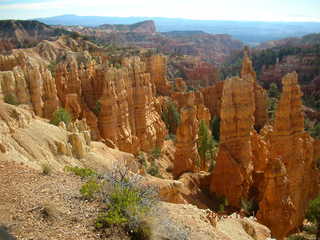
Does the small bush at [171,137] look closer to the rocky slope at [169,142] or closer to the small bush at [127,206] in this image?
the rocky slope at [169,142]

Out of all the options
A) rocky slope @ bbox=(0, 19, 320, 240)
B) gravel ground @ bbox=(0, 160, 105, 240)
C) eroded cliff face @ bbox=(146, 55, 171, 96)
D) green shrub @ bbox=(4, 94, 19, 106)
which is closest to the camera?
gravel ground @ bbox=(0, 160, 105, 240)

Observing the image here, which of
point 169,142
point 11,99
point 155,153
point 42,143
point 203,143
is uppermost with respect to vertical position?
point 42,143

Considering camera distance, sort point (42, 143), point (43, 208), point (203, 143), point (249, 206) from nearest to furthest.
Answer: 1. point (43, 208)
2. point (42, 143)
3. point (249, 206)
4. point (203, 143)

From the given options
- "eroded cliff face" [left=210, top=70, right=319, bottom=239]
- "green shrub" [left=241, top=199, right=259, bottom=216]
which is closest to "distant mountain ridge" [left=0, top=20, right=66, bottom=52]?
"eroded cliff face" [left=210, top=70, right=319, bottom=239]

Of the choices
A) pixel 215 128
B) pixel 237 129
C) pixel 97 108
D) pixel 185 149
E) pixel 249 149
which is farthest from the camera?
pixel 215 128

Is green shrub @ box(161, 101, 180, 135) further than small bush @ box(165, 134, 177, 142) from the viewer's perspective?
Yes

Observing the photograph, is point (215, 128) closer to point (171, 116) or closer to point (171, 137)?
point (171, 116)

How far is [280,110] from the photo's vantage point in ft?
68.5

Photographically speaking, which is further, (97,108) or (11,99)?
(97,108)

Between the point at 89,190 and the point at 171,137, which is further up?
the point at 89,190

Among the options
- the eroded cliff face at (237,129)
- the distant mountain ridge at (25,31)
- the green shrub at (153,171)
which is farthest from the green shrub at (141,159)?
the distant mountain ridge at (25,31)

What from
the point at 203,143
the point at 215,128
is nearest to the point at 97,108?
the point at 203,143

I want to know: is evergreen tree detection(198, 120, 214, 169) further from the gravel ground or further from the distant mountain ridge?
the distant mountain ridge

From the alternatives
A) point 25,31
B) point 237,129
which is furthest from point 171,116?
point 25,31
